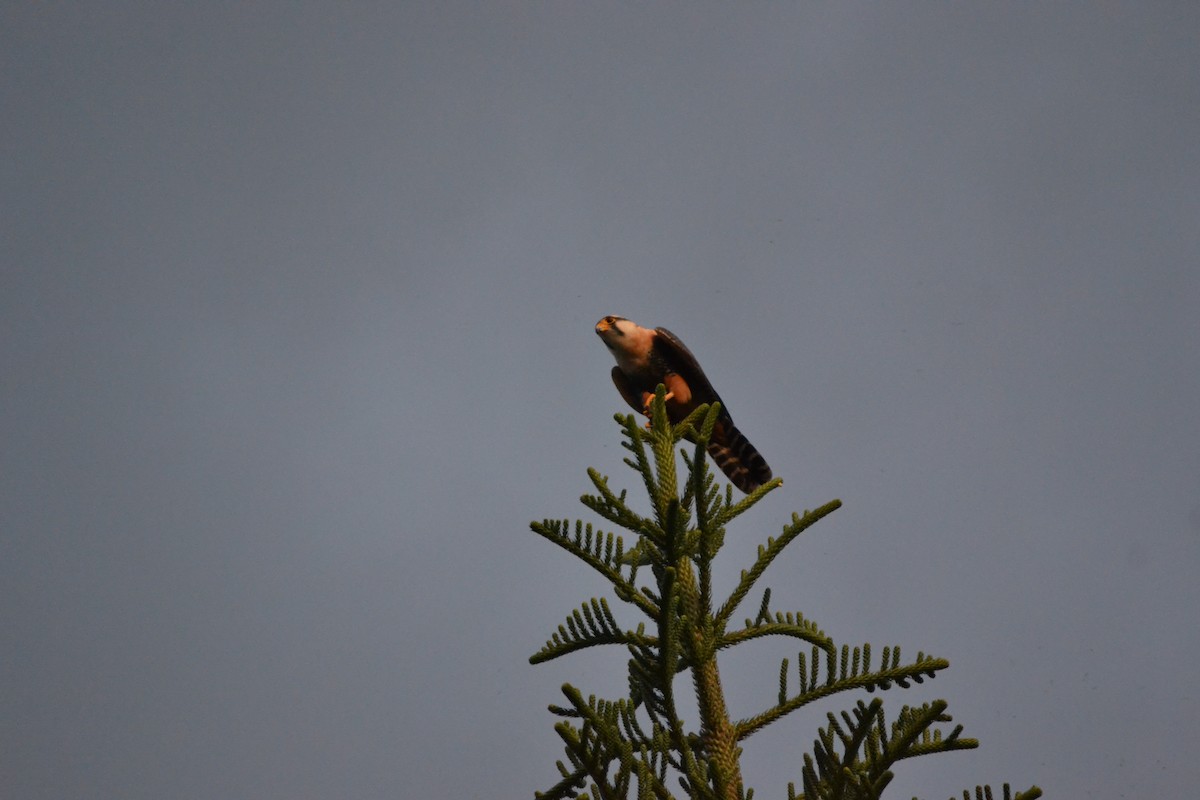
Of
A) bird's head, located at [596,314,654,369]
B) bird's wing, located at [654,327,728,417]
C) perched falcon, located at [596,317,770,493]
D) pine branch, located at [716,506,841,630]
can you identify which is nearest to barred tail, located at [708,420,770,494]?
perched falcon, located at [596,317,770,493]

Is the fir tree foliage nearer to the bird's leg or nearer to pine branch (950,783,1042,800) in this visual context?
pine branch (950,783,1042,800)

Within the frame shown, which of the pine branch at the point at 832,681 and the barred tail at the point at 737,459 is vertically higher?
the barred tail at the point at 737,459

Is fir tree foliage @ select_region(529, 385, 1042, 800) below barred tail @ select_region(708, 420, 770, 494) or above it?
below

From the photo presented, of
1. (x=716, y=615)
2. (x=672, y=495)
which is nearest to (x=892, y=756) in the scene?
(x=716, y=615)

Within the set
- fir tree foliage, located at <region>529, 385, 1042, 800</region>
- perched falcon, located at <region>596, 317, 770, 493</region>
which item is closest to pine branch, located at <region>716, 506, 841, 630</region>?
fir tree foliage, located at <region>529, 385, 1042, 800</region>

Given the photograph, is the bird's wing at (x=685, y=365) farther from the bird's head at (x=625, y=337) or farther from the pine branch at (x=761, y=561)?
the pine branch at (x=761, y=561)

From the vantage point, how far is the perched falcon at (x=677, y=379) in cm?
507

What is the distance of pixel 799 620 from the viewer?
322cm

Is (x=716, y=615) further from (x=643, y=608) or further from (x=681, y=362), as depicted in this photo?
(x=681, y=362)

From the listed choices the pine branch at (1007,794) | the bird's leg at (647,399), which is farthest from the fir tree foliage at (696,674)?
the bird's leg at (647,399)

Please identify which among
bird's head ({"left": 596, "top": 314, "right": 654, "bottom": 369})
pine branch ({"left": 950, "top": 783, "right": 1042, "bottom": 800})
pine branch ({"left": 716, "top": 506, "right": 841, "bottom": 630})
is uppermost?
bird's head ({"left": 596, "top": 314, "right": 654, "bottom": 369})

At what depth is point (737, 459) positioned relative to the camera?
509cm

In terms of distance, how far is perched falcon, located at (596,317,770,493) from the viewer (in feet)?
16.6

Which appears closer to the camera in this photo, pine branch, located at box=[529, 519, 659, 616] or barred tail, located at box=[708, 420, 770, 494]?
pine branch, located at box=[529, 519, 659, 616]
